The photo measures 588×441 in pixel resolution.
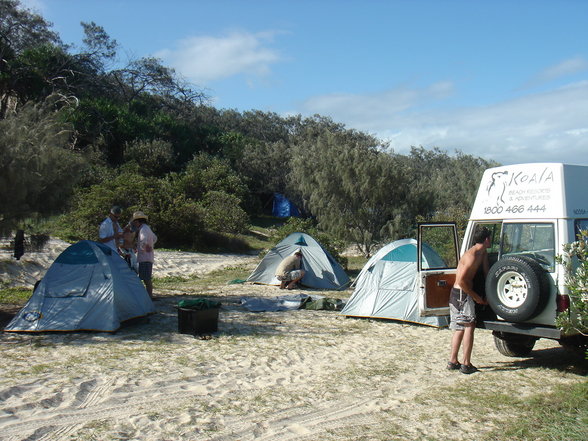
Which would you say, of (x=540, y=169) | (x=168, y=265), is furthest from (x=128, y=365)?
(x=168, y=265)

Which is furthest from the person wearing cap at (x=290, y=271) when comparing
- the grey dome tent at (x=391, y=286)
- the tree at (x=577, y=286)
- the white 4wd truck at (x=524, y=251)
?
the tree at (x=577, y=286)

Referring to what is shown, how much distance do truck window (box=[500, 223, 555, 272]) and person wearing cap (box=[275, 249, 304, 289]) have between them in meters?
7.26

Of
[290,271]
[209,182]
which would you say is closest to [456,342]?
[290,271]

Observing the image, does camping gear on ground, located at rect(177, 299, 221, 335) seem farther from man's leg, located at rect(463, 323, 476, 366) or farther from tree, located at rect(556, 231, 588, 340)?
tree, located at rect(556, 231, 588, 340)

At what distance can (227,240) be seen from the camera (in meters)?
24.1

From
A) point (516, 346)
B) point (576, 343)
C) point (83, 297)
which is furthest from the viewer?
point (83, 297)

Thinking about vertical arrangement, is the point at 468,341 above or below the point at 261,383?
above

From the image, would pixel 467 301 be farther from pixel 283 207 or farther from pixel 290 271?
pixel 283 207

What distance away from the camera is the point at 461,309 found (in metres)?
7.16

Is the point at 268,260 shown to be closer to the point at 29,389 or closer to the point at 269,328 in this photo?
the point at 269,328

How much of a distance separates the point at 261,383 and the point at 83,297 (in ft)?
12.2

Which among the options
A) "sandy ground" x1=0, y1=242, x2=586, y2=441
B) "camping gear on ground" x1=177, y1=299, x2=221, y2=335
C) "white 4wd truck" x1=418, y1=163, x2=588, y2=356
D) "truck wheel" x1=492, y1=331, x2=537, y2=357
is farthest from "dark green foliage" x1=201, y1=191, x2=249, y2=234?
"truck wheel" x1=492, y1=331, x2=537, y2=357

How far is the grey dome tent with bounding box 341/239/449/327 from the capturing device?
1020 cm

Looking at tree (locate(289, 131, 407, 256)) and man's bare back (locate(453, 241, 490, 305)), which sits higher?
tree (locate(289, 131, 407, 256))
